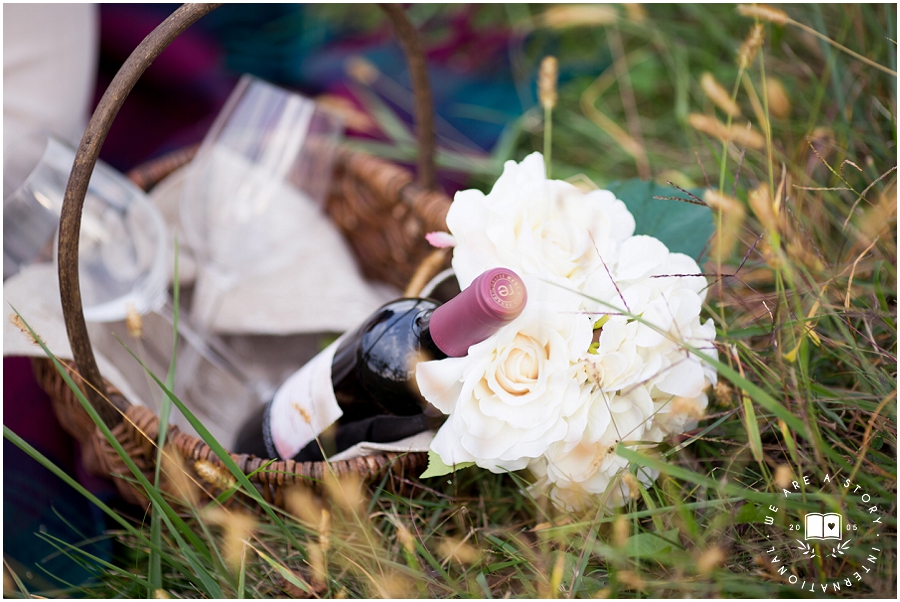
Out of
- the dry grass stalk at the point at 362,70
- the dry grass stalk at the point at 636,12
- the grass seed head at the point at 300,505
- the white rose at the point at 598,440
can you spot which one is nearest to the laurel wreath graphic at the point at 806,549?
the white rose at the point at 598,440

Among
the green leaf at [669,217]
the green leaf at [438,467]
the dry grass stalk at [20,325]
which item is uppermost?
the green leaf at [669,217]

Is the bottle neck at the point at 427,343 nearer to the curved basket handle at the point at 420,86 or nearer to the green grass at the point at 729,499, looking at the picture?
the green grass at the point at 729,499

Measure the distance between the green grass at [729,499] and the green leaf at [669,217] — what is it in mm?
33

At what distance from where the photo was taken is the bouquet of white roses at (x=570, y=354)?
1.30ft

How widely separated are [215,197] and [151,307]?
13 centimetres

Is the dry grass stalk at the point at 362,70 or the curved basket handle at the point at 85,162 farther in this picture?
the dry grass stalk at the point at 362,70

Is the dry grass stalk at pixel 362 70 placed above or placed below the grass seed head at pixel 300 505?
above

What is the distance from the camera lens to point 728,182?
726mm

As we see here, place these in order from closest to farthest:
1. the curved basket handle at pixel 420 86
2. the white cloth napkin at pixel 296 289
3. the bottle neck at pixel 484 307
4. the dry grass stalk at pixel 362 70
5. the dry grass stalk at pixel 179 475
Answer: the bottle neck at pixel 484 307, the dry grass stalk at pixel 179 475, the curved basket handle at pixel 420 86, the white cloth napkin at pixel 296 289, the dry grass stalk at pixel 362 70

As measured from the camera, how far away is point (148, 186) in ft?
2.50

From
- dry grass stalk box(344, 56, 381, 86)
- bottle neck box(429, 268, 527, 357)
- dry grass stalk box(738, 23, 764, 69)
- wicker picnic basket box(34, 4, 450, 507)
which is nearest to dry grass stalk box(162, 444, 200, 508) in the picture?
wicker picnic basket box(34, 4, 450, 507)

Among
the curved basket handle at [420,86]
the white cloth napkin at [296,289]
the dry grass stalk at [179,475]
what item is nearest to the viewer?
the dry grass stalk at [179,475]

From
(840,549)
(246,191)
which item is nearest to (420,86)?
(246,191)

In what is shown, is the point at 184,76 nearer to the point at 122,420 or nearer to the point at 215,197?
the point at 215,197
